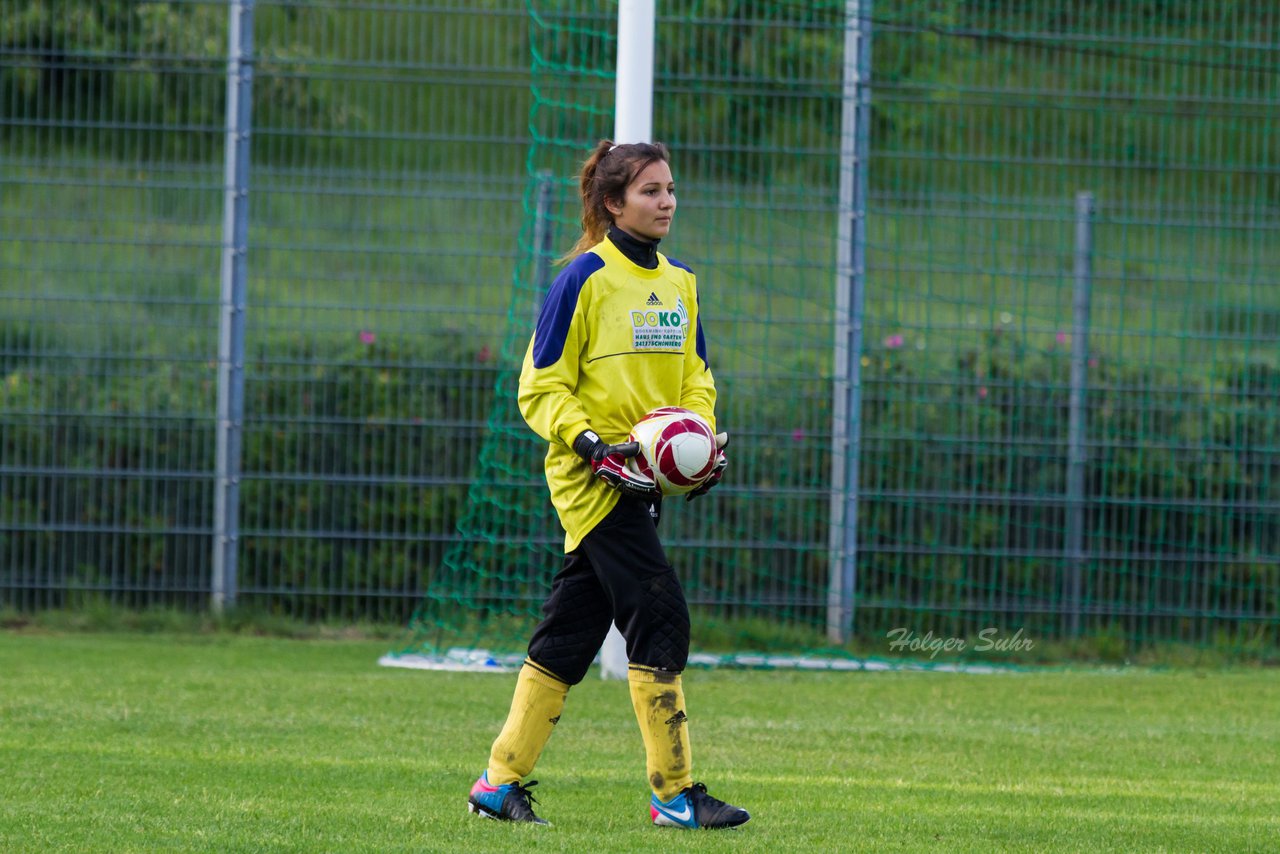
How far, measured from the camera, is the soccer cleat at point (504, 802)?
173 inches

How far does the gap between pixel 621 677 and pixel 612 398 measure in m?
3.38

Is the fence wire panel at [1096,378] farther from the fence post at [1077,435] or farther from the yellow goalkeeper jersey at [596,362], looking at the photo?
the yellow goalkeeper jersey at [596,362]

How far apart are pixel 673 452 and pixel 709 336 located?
4924mm

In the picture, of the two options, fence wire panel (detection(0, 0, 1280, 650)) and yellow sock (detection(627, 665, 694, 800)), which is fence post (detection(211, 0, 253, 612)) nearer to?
fence wire panel (detection(0, 0, 1280, 650))

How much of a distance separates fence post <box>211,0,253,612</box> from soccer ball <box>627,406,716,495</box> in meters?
5.02

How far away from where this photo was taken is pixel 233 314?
29.2ft

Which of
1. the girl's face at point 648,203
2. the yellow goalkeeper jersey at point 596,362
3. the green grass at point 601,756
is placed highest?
the girl's face at point 648,203

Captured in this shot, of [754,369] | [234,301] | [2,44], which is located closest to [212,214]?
[234,301]

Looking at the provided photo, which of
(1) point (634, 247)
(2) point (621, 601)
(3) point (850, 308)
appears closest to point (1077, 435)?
(3) point (850, 308)

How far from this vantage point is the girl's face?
4512 mm

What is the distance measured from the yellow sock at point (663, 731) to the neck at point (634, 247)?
3.60 feet

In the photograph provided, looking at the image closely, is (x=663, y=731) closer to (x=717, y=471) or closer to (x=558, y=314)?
(x=717, y=471)

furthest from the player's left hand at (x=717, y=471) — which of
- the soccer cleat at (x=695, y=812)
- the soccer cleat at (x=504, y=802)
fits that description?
the soccer cleat at (x=504, y=802)

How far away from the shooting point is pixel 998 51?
9.52m
